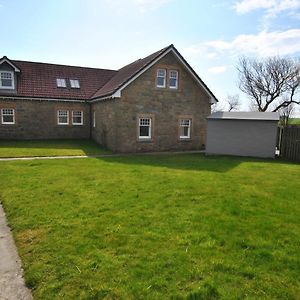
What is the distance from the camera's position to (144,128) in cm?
2095

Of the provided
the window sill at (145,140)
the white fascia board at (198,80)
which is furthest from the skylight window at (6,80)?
the white fascia board at (198,80)

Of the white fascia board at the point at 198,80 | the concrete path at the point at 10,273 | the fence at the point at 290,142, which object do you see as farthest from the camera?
the white fascia board at the point at 198,80

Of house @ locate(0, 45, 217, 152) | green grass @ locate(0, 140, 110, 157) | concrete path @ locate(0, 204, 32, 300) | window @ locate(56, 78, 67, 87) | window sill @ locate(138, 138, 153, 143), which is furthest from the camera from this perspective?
window @ locate(56, 78, 67, 87)

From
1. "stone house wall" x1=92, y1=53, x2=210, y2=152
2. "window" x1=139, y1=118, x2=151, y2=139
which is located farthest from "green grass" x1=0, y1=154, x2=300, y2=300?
"window" x1=139, y1=118, x2=151, y2=139

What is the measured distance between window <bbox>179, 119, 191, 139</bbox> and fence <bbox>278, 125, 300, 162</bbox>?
6.79 metres

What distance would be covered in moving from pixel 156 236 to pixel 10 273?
2.64 meters

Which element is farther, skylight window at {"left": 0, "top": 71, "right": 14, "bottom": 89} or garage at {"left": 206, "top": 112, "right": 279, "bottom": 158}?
skylight window at {"left": 0, "top": 71, "right": 14, "bottom": 89}

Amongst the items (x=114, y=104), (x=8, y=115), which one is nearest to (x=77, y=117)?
(x=8, y=115)

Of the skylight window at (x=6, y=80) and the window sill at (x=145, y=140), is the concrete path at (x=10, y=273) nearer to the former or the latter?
the window sill at (x=145, y=140)

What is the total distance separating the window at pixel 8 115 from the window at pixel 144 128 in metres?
11.0

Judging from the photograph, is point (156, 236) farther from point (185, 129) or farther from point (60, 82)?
point (60, 82)

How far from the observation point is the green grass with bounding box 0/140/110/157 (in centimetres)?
1807

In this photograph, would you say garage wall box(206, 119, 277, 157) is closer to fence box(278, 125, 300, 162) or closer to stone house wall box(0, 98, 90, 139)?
fence box(278, 125, 300, 162)

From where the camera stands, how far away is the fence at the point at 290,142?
17.4 metres
